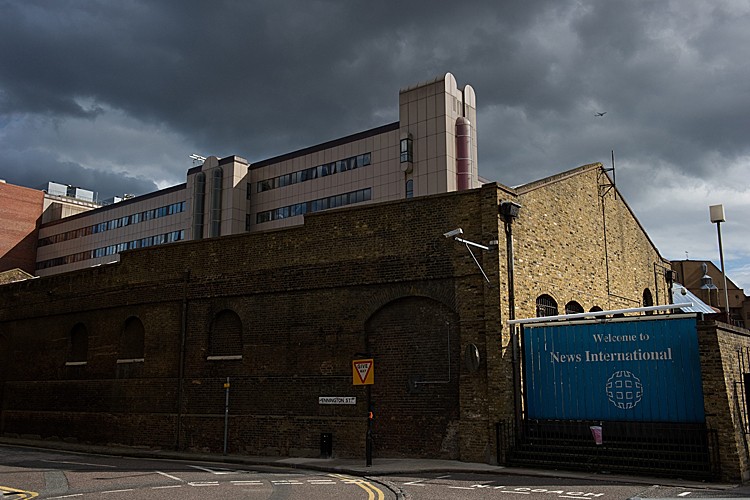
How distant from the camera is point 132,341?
26.7 metres

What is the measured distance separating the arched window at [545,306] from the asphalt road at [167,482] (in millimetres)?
7710

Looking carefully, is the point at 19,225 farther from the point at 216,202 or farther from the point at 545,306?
the point at 545,306

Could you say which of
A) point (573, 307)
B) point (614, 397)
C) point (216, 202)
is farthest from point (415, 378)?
point (216, 202)

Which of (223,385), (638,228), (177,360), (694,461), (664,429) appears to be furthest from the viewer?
(638,228)

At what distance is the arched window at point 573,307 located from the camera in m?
22.2

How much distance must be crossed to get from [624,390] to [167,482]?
1124 centimetres

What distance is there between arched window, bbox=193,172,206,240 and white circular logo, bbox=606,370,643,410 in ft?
166

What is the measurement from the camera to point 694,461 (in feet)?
50.3

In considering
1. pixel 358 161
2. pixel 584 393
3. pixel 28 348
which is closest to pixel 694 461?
pixel 584 393

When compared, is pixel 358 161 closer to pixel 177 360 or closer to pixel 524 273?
pixel 177 360

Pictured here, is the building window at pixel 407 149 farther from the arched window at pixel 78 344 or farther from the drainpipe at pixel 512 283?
the drainpipe at pixel 512 283

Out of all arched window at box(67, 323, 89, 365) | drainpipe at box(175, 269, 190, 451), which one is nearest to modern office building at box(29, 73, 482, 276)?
arched window at box(67, 323, 89, 365)

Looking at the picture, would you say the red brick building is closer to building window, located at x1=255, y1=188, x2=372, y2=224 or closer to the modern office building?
the modern office building

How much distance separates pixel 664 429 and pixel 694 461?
1.15 meters
